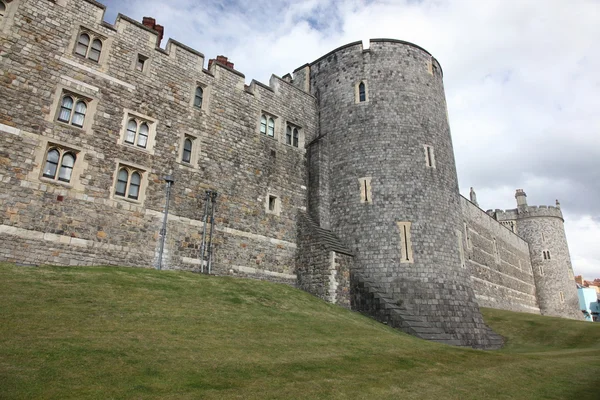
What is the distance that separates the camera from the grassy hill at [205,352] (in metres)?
6.20

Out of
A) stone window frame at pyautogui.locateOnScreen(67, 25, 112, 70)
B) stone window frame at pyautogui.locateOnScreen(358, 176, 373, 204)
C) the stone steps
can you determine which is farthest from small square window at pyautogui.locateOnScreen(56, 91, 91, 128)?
the stone steps

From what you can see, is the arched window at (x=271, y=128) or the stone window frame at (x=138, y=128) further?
the arched window at (x=271, y=128)

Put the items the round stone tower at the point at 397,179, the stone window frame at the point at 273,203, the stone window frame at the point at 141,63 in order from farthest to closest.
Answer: the stone window frame at the point at 273,203
the round stone tower at the point at 397,179
the stone window frame at the point at 141,63

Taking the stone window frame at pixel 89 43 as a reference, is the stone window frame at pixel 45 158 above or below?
below

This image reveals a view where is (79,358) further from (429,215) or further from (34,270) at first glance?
(429,215)

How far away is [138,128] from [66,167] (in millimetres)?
3257

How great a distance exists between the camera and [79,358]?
21.9ft

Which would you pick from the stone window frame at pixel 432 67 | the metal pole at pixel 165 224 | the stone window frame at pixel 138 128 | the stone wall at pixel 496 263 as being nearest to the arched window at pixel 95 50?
the stone window frame at pixel 138 128

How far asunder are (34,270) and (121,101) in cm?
745

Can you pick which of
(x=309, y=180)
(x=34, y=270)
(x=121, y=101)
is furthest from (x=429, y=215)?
(x=34, y=270)

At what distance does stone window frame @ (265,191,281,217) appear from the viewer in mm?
19891

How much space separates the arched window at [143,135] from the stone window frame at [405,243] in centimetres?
1243

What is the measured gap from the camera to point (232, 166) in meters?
18.9

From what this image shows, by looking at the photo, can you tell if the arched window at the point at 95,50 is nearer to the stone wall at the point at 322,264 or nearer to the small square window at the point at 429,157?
the stone wall at the point at 322,264
